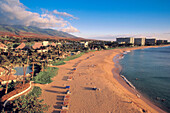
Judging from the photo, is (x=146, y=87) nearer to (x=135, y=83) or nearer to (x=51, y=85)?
(x=135, y=83)

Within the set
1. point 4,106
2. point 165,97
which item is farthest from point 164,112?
point 4,106

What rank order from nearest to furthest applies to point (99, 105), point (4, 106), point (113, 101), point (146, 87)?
Answer: point (4, 106), point (99, 105), point (113, 101), point (146, 87)

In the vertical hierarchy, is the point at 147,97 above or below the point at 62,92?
below

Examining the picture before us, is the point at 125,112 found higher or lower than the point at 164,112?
higher

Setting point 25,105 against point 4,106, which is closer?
point 25,105

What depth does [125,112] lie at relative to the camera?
1312 cm

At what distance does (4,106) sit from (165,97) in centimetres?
2301

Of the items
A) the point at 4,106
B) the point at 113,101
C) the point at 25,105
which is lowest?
the point at 113,101

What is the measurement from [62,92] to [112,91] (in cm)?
788

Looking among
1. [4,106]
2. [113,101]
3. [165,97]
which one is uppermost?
[4,106]

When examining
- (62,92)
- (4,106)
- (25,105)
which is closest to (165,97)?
(62,92)

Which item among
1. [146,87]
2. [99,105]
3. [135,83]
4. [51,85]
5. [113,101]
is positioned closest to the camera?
[99,105]

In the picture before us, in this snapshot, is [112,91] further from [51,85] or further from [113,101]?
[51,85]

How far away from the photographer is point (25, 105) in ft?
34.7
